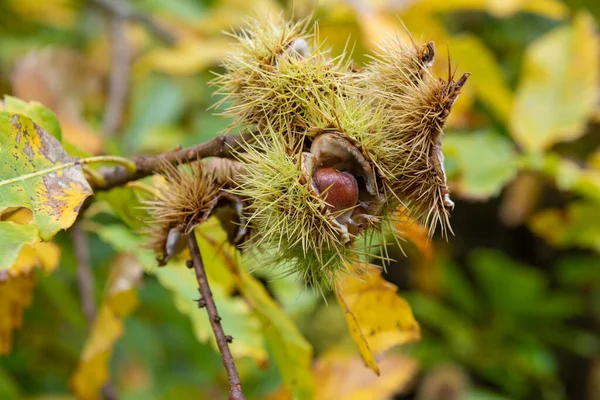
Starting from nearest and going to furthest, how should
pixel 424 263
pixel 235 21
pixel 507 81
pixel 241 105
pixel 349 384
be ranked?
Answer: pixel 241 105 → pixel 349 384 → pixel 507 81 → pixel 235 21 → pixel 424 263

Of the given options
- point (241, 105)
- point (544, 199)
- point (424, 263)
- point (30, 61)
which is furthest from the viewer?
point (424, 263)

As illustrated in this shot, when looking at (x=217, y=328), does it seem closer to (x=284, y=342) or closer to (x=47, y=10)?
(x=284, y=342)

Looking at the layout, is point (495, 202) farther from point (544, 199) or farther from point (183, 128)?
point (183, 128)

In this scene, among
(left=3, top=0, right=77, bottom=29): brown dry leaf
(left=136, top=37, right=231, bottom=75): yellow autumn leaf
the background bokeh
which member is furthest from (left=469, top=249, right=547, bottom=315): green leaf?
(left=3, top=0, right=77, bottom=29): brown dry leaf

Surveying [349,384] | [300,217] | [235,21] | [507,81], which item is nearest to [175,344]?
[349,384]

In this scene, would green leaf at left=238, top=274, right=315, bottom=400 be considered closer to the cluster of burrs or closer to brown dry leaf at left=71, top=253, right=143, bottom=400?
the cluster of burrs

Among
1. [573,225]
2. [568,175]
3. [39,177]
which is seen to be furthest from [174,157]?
[573,225]

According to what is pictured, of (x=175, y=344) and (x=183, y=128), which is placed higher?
(x=183, y=128)

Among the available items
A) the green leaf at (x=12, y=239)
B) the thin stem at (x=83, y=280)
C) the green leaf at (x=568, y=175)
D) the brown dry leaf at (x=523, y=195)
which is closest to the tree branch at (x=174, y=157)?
the green leaf at (x=12, y=239)
